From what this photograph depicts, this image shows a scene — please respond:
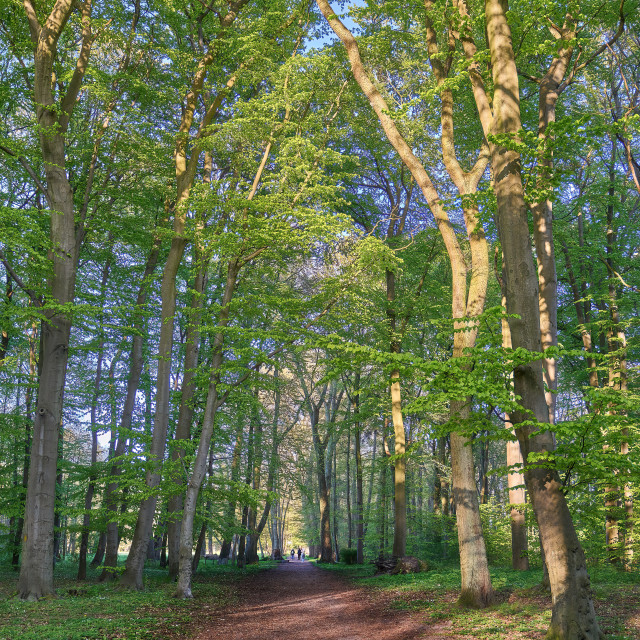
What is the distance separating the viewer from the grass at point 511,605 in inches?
259

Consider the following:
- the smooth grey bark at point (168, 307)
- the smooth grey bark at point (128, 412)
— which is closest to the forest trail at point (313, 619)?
the smooth grey bark at point (168, 307)

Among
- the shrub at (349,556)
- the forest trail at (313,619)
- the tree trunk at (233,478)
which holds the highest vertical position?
the tree trunk at (233,478)

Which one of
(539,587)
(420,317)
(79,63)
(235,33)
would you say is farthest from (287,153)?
(539,587)

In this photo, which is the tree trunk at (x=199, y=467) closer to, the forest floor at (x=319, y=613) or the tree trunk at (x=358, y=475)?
the forest floor at (x=319, y=613)

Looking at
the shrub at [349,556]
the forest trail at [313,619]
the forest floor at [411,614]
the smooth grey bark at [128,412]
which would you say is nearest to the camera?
the forest floor at [411,614]

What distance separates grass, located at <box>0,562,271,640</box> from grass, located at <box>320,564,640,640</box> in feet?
12.6

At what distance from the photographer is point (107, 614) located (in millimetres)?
8234

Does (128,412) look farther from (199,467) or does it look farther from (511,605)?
(511,605)

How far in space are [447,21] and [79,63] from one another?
27.7ft

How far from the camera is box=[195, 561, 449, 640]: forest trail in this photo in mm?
7516

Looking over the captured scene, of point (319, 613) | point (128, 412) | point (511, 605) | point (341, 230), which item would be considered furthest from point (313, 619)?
point (128, 412)

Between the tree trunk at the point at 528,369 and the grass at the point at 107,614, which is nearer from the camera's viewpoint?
the tree trunk at the point at 528,369

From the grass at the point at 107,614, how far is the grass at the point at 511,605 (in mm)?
3839

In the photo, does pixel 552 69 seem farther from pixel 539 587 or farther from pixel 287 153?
pixel 539 587
